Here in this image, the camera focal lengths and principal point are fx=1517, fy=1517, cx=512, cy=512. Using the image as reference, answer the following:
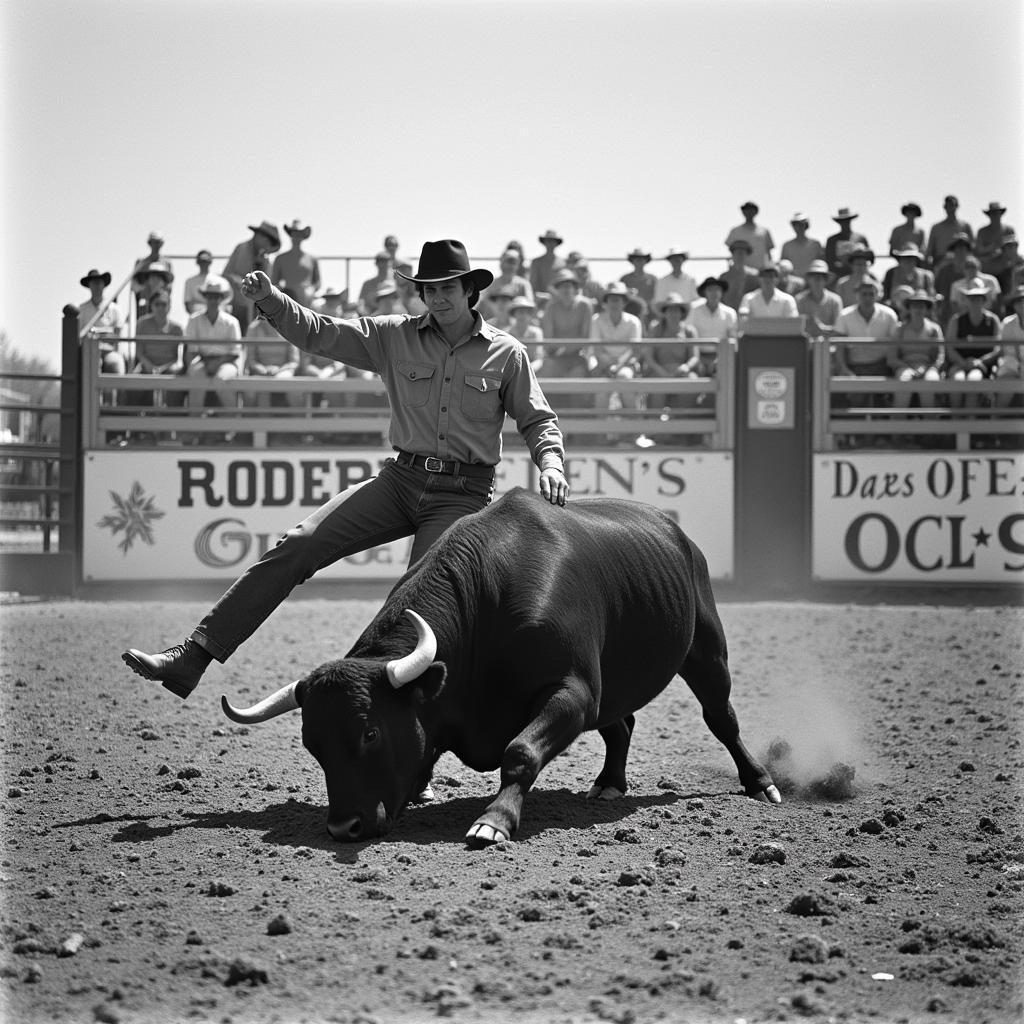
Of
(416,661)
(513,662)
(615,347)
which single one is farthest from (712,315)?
(416,661)

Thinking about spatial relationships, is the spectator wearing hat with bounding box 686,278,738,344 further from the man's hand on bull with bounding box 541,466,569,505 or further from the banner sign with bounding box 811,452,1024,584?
the man's hand on bull with bounding box 541,466,569,505

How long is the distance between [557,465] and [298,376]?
9146 millimetres

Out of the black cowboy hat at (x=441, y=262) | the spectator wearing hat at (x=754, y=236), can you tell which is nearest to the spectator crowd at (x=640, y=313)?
the spectator wearing hat at (x=754, y=236)

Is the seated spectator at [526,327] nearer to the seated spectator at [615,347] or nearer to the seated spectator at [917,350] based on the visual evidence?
the seated spectator at [615,347]

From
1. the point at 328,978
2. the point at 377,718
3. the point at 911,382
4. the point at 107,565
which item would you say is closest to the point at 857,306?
the point at 911,382

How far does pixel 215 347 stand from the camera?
1423cm

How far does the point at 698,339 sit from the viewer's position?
14289mm

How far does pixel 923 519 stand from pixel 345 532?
9235 mm

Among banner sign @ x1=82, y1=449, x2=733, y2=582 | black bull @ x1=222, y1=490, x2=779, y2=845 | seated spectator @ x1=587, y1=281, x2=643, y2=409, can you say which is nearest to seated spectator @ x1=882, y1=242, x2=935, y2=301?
seated spectator @ x1=587, y1=281, x2=643, y2=409

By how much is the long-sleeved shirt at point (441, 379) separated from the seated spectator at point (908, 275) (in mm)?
9966

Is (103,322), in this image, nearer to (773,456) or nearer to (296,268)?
(296,268)

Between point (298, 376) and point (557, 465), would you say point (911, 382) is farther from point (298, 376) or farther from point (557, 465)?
point (557, 465)

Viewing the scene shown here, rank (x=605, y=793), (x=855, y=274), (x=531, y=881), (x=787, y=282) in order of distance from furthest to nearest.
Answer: (x=787, y=282), (x=855, y=274), (x=605, y=793), (x=531, y=881)

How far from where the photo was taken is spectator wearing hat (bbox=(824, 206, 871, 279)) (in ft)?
52.7
